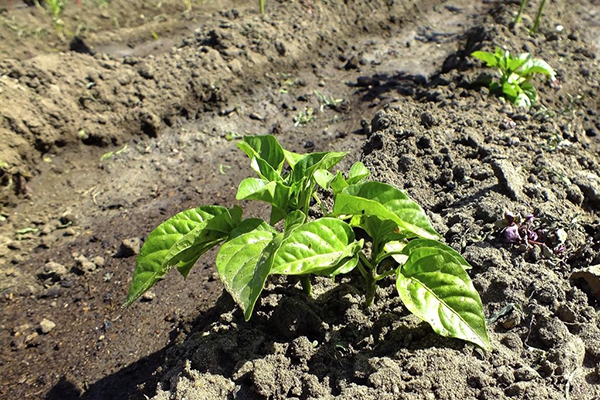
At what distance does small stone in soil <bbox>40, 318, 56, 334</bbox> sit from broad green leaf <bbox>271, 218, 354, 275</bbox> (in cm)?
176

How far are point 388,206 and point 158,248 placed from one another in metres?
0.90

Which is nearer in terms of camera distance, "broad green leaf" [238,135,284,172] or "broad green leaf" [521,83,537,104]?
"broad green leaf" [238,135,284,172]

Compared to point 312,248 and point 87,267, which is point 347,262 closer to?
point 312,248

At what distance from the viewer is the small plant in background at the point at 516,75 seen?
4000mm

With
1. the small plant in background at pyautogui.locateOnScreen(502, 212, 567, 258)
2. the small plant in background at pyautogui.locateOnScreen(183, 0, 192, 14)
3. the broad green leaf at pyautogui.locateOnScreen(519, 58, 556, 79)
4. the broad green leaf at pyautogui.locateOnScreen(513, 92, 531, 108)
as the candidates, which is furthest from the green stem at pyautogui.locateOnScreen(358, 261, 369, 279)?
the small plant in background at pyautogui.locateOnScreen(183, 0, 192, 14)

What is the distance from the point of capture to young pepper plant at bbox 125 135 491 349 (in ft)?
6.07

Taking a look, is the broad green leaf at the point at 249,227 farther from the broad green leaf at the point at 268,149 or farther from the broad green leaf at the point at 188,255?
the broad green leaf at the point at 268,149

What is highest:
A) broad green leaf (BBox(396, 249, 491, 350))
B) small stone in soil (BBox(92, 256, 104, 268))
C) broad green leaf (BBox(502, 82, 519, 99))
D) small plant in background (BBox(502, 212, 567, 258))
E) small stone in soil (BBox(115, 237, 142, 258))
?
broad green leaf (BBox(396, 249, 491, 350))

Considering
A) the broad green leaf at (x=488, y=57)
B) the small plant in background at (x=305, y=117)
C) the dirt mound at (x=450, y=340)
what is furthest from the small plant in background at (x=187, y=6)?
the dirt mound at (x=450, y=340)

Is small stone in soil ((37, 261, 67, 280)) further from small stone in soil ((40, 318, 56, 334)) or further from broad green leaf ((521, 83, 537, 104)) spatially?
broad green leaf ((521, 83, 537, 104))

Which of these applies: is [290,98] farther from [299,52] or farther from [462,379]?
[462,379]

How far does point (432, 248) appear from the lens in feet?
6.43

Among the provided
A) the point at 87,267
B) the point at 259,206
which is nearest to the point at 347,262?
the point at 259,206

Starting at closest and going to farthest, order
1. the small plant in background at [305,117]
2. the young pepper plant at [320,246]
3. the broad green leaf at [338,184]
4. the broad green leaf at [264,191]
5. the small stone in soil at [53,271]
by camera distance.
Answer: the young pepper plant at [320,246] < the broad green leaf at [264,191] < the broad green leaf at [338,184] < the small stone in soil at [53,271] < the small plant in background at [305,117]
